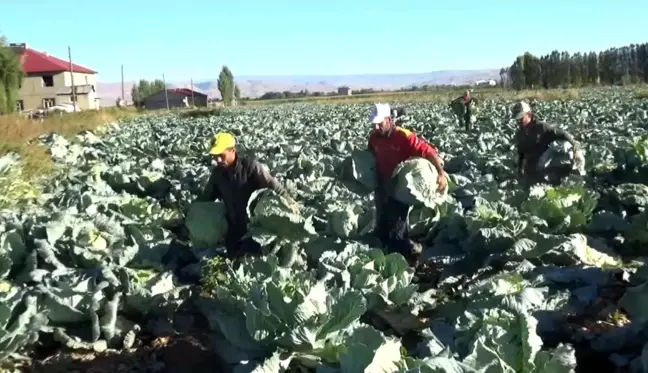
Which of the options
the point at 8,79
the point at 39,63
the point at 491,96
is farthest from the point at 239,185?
the point at 39,63

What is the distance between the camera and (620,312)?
5.07m

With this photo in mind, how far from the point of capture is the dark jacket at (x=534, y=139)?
7.89 meters

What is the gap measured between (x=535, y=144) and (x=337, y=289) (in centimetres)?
486

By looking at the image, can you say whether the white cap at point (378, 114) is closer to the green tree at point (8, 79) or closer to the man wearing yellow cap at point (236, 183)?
the man wearing yellow cap at point (236, 183)

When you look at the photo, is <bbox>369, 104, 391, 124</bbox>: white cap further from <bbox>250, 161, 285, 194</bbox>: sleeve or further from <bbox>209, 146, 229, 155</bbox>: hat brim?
<bbox>209, 146, 229, 155</bbox>: hat brim

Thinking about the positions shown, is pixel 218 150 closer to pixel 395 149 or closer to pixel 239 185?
pixel 239 185

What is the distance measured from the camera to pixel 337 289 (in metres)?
3.92

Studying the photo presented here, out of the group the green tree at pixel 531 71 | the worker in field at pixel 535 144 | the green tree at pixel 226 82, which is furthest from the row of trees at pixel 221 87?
the worker in field at pixel 535 144

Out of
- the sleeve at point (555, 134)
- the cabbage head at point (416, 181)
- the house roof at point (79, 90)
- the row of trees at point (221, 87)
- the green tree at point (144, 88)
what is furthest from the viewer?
the green tree at point (144, 88)

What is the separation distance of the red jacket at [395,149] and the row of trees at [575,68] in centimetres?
5819

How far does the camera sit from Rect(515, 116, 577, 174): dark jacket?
7.89 metres

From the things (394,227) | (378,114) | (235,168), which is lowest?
(394,227)

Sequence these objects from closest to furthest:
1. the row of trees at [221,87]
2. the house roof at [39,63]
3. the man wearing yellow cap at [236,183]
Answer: the man wearing yellow cap at [236,183], the house roof at [39,63], the row of trees at [221,87]

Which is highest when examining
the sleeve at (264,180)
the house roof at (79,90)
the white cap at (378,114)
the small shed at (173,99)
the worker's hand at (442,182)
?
the house roof at (79,90)
